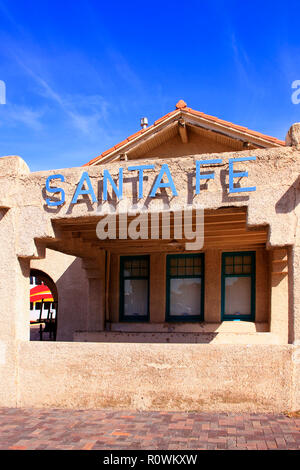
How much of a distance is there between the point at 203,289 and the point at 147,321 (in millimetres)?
1634

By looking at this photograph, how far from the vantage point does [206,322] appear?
10.4 metres

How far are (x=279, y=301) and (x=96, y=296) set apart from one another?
4487 millimetres

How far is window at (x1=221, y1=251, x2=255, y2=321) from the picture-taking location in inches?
410

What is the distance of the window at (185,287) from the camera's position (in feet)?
35.3

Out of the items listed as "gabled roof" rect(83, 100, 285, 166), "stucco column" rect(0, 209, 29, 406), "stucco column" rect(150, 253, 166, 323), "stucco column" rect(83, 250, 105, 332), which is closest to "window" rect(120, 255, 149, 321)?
"stucco column" rect(150, 253, 166, 323)

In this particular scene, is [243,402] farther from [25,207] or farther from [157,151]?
[157,151]

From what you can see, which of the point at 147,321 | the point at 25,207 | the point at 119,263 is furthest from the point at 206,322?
the point at 25,207

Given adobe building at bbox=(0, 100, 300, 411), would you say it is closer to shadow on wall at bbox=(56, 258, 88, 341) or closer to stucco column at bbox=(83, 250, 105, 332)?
stucco column at bbox=(83, 250, 105, 332)

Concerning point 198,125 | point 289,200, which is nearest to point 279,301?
point 289,200

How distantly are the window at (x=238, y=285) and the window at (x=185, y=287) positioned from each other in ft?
1.89

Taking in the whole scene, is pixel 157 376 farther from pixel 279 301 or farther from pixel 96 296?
pixel 96 296

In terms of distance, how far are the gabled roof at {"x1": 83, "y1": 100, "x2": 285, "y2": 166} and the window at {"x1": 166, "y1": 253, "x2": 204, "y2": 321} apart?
3.01 metres

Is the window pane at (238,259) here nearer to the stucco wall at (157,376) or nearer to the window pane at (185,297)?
the window pane at (185,297)

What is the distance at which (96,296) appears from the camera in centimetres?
1123
